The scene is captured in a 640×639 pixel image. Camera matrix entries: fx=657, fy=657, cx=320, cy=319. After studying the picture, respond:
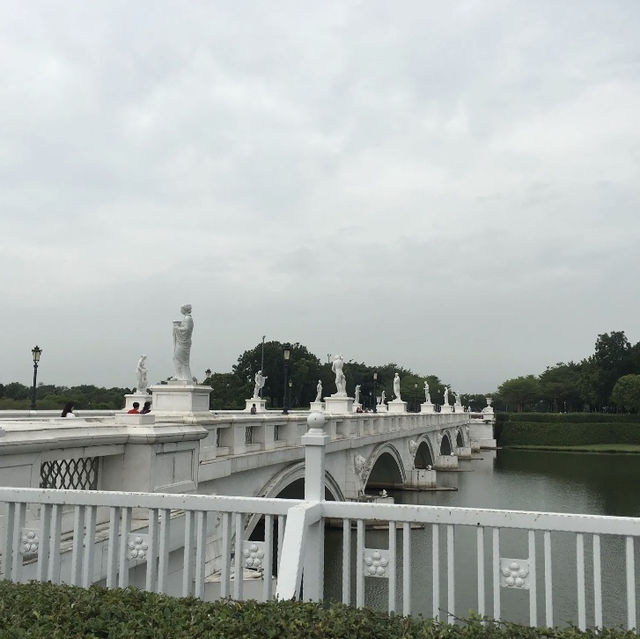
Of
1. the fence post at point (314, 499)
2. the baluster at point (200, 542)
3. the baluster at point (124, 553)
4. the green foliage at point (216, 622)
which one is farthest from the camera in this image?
the baluster at point (124, 553)

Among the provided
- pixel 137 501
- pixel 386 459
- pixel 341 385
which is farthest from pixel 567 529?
pixel 386 459

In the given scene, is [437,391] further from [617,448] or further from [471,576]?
[471,576]

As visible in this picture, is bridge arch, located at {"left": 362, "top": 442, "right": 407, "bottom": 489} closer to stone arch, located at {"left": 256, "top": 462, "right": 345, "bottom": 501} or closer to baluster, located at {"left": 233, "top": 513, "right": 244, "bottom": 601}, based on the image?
stone arch, located at {"left": 256, "top": 462, "right": 345, "bottom": 501}

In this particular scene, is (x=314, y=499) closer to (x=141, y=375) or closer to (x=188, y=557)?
(x=188, y=557)

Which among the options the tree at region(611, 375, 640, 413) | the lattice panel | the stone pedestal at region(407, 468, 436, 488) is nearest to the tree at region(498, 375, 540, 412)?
the tree at region(611, 375, 640, 413)

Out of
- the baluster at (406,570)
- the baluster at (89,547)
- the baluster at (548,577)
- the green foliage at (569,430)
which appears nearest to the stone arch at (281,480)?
the baluster at (89,547)

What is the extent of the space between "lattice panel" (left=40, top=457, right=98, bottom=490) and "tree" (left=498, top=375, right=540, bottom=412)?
11731 centimetres

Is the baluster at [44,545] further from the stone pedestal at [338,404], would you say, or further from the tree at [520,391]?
the tree at [520,391]

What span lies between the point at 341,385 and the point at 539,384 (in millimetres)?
100890

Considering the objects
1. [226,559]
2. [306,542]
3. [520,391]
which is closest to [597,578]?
[306,542]

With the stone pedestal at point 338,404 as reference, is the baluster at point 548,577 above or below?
below

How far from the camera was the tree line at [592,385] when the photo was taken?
8300 centimetres

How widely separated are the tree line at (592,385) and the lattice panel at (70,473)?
83196 millimetres

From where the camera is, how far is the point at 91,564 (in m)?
4.93
